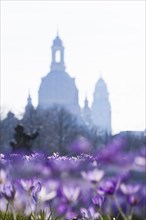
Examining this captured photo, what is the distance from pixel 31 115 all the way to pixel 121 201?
4640 centimetres

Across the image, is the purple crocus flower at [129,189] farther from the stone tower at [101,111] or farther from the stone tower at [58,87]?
the stone tower at [101,111]

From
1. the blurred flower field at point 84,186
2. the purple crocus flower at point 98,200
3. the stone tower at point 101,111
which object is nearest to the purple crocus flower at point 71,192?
the blurred flower field at point 84,186

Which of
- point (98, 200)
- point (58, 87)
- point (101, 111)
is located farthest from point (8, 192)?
point (101, 111)

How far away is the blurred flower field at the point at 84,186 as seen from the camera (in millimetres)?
1210

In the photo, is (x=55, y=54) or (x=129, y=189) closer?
(x=129, y=189)

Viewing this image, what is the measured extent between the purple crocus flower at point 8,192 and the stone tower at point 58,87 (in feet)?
421

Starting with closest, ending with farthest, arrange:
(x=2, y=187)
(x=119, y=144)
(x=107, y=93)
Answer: (x=119, y=144) < (x=2, y=187) < (x=107, y=93)

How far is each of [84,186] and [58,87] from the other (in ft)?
446

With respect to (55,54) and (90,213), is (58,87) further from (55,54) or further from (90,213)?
(90,213)

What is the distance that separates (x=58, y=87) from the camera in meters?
137

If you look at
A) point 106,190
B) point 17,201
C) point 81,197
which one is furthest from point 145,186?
point 17,201

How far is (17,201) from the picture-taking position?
5.15 ft

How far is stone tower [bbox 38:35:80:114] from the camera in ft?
Answer: 437

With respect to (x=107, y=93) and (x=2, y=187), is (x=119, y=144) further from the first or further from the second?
(x=107, y=93)
